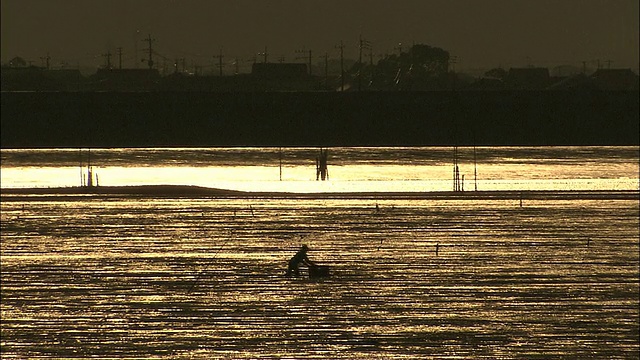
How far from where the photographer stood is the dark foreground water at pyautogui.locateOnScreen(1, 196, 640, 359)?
79.8ft

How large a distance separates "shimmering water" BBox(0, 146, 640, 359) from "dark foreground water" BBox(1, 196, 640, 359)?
66 mm

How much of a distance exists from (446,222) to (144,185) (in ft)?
123

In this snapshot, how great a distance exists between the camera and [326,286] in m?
31.2

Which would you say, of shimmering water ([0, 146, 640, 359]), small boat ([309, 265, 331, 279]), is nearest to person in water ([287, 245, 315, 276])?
small boat ([309, 265, 331, 279])

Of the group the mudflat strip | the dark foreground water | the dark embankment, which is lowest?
the dark foreground water

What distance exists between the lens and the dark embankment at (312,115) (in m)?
96.2

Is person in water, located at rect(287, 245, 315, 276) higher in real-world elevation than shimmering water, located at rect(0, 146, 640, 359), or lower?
higher

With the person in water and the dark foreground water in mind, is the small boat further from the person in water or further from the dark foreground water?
the dark foreground water

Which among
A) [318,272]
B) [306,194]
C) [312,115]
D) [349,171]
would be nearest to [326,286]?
[318,272]

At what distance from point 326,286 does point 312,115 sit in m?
67.3

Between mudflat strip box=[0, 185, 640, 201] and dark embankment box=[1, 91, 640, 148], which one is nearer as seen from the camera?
mudflat strip box=[0, 185, 640, 201]

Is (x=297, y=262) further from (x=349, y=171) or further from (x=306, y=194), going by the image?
(x=349, y=171)

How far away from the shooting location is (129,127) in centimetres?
10244

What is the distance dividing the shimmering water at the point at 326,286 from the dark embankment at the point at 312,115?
4565cm
